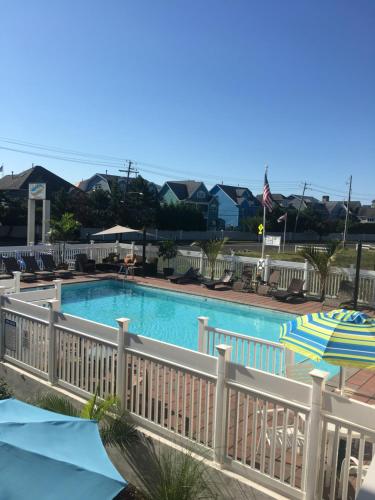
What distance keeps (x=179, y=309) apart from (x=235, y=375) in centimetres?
959

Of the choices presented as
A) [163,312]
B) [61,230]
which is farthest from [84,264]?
[163,312]

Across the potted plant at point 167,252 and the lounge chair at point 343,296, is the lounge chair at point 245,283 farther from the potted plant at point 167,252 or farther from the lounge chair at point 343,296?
the potted plant at point 167,252

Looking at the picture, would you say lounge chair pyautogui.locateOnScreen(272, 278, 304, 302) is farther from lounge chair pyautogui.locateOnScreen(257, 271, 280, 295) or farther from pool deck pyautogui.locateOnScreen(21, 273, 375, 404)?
lounge chair pyautogui.locateOnScreen(257, 271, 280, 295)

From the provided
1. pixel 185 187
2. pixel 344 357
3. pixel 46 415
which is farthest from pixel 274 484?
pixel 185 187

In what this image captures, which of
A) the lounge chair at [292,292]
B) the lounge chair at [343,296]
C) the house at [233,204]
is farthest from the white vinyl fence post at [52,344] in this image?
the house at [233,204]

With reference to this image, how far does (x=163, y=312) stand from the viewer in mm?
12789

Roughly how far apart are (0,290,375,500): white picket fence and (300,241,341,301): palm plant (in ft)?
26.2

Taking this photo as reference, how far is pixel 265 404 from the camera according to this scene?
3.38m

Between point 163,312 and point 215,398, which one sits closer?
point 215,398

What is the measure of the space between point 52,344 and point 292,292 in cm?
940

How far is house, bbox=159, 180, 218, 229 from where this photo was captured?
193 feet

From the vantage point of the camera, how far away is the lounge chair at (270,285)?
13938mm

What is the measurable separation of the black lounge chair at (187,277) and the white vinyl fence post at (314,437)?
41.2 feet

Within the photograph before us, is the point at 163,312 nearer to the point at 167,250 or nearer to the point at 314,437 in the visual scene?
the point at 167,250
